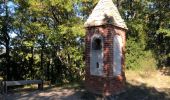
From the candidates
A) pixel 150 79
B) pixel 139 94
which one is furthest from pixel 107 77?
pixel 150 79

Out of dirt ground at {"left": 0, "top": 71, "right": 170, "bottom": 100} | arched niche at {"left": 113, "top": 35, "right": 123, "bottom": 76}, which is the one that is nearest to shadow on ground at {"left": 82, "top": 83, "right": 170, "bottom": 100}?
dirt ground at {"left": 0, "top": 71, "right": 170, "bottom": 100}

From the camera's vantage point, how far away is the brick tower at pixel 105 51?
14.8 m

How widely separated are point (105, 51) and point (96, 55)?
61cm

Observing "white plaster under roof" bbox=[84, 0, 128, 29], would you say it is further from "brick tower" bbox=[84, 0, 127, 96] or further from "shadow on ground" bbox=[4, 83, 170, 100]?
"shadow on ground" bbox=[4, 83, 170, 100]

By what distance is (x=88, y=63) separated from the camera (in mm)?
15719

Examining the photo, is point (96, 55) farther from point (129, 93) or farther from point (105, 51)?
point (129, 93)

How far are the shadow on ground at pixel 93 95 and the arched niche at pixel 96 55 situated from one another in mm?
1170

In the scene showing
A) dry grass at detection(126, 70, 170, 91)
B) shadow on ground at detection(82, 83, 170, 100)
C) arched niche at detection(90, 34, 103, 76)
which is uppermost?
arched niche at detection(90, 34, 103, 76)

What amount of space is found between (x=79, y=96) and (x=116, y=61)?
2.51 meters

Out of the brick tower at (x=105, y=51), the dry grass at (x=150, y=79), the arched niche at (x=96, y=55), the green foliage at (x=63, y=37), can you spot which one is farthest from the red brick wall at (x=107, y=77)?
the green foliage at (x=63, y=37)

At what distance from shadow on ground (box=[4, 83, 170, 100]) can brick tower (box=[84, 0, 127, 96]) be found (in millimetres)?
378

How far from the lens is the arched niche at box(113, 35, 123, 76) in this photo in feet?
49.8

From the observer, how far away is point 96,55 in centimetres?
1540

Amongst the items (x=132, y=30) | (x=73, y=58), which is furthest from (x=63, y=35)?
(x=132, y=30)
